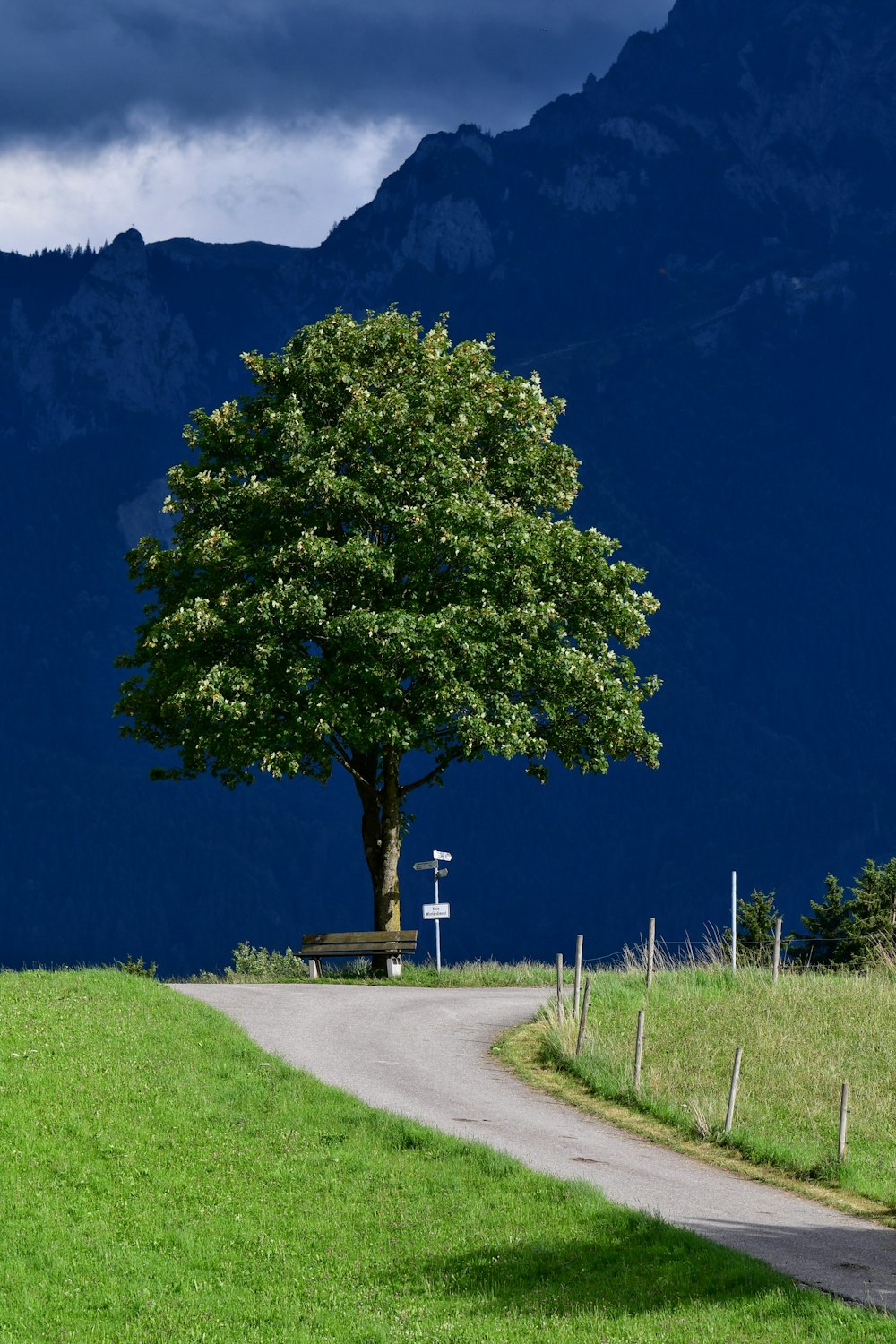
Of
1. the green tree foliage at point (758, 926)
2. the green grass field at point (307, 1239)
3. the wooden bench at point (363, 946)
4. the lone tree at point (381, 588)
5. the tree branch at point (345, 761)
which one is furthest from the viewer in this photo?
the green tree foliage at point (758, 926)

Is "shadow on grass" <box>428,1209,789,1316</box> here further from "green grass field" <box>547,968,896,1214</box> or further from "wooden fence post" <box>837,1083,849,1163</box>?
"wooden fence post" <box>837,1083,849,1163</box>

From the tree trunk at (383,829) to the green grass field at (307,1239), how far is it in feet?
60.1

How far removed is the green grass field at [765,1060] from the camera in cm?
A: 1927

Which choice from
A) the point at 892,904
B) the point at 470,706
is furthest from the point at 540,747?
the point at 892,904

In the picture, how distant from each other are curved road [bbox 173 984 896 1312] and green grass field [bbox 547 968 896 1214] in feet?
3.46

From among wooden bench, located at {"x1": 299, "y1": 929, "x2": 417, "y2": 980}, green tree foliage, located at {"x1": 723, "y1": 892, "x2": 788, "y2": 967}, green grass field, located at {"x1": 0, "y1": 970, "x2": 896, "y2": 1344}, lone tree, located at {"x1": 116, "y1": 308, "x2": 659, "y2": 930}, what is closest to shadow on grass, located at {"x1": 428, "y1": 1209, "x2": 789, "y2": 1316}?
green grass field, located at {"x1": 0, "y1": 970, "x2": 896, "y2": 1344}

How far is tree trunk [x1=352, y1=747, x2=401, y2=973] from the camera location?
39.2 meters

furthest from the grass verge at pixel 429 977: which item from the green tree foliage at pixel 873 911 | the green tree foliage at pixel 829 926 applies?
the green tree foliage at pixel 829 926

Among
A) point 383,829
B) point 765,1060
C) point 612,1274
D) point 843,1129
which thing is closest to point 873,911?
point 383,829

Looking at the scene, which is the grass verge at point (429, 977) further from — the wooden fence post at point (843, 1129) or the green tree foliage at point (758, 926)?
the wooden fence post at point (843, 1129)

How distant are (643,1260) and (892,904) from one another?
3555cm

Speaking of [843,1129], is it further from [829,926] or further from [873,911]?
[829,926]

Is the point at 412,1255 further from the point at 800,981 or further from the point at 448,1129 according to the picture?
the point at 800,981

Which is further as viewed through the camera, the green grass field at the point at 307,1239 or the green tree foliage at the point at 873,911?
the green tree foliage at the point at 873,911
